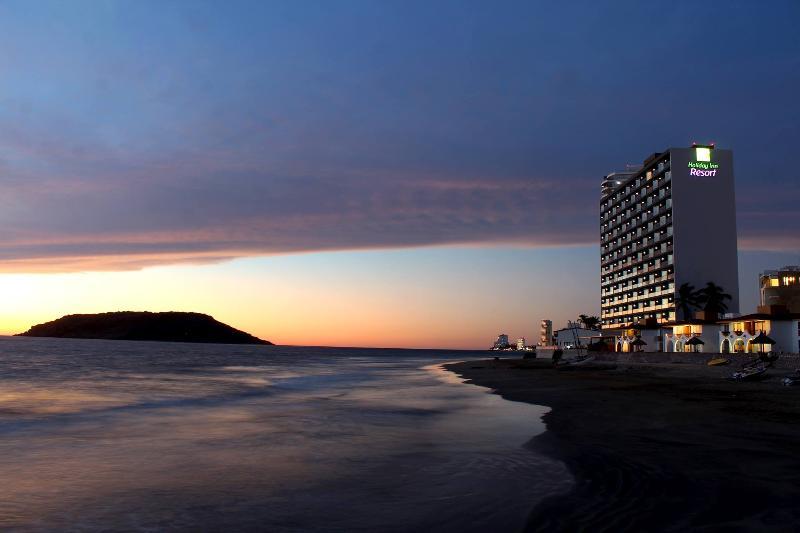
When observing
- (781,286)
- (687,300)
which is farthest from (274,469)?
(781,286)

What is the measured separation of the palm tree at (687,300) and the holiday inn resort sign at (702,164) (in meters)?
25.0

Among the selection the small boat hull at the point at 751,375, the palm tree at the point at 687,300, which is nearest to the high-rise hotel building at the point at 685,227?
the palm tree at the point at 687,300

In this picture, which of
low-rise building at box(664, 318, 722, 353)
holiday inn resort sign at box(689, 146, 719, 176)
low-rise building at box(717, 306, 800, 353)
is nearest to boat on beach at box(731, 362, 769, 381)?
low-rise building at box(717, 306, 800, 353)

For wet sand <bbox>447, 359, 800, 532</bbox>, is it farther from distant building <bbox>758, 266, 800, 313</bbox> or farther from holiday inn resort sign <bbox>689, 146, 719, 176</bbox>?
distant building <bbox>758, 266, 800, 313</bbox>

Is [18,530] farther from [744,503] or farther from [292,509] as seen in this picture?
[744,503]

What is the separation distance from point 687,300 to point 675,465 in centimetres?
12096

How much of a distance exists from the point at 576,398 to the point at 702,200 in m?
113

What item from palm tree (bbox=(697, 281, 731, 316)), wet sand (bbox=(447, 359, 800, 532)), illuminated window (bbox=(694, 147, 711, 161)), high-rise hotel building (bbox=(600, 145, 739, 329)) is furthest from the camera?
illuminated window (bbox=(694, 147, 711, 161))

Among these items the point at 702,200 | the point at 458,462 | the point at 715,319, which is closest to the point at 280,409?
the point at 458,462

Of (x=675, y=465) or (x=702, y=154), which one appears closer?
(x=675, y=465)

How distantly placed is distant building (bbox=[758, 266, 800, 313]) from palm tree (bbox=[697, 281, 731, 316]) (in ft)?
130

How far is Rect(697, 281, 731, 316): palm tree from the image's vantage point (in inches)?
4707

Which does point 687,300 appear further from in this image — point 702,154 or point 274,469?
point 274,469

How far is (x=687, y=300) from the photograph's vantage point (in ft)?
401
